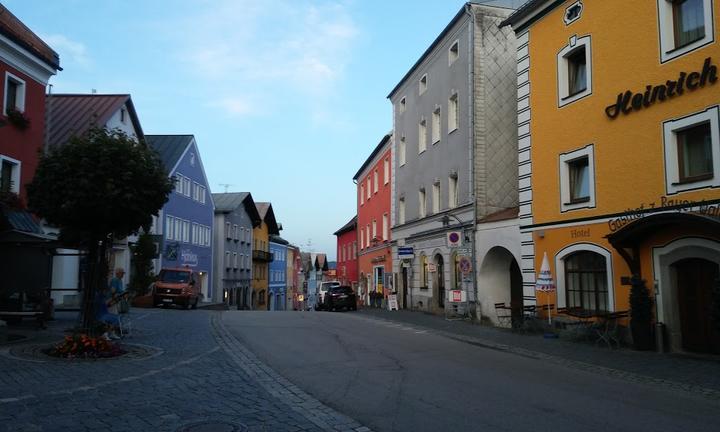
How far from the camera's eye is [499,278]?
22.8 metres

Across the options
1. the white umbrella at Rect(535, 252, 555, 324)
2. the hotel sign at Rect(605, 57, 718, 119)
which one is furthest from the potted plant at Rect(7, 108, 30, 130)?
the hotel sign at Rect(605, 57, 718, 119)

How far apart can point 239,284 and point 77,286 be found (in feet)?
109

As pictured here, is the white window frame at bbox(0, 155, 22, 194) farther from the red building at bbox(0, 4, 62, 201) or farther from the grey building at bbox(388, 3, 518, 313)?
the grey building at bbox(388, 3, 518, 313)

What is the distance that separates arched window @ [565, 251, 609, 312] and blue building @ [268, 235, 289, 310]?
63.1 meters

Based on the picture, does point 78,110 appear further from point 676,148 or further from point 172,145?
point 676,148

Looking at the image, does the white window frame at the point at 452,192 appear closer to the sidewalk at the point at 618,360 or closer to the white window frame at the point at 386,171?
the sidewalk at the point at 618,360

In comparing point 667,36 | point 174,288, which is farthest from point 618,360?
point 174,288

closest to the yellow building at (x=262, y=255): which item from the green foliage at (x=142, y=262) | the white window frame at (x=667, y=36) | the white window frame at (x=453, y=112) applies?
the green foliage at (x=142, y=262)

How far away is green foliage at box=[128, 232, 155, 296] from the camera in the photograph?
3362cm

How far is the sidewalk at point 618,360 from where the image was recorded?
10139mm

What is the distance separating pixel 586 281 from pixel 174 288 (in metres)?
22.7

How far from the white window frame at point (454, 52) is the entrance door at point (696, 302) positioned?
1510 cm

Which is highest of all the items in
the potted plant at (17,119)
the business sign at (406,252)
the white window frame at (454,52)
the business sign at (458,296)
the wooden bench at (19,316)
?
the white window frame at (454,52)

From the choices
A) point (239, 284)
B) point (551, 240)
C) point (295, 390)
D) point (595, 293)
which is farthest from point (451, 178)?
point (239, 284)
